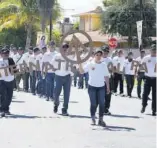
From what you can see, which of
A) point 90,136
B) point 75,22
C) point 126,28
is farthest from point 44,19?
point 75,22

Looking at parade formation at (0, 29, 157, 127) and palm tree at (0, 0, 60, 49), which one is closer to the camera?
parade formation at (0, 29, 157, 127)

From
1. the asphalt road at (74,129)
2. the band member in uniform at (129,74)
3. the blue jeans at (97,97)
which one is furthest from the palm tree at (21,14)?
the blue jeans at (97,97)

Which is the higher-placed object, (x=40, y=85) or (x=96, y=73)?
(x=96, y=73)

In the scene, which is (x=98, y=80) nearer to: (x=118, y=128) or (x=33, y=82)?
(x=118, y=128)

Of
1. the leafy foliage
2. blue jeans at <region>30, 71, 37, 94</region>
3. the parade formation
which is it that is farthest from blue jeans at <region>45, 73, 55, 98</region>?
the leafy foliage

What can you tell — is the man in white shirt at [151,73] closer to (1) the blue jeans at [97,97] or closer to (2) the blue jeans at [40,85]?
(1) the blue jeans at [97,97]

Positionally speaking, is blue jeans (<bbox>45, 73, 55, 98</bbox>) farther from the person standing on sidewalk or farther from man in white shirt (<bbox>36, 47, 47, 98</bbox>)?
the person standing on sidewalk

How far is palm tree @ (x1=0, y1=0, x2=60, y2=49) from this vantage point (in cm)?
5078

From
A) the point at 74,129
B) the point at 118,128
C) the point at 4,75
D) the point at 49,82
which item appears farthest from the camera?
the point at 49,82

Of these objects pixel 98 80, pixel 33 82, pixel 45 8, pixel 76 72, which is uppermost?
pixel 45 8

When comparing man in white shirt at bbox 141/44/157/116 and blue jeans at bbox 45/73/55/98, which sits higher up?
man in white shirt at bbox 141/44/157/116

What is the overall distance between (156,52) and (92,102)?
307 cm

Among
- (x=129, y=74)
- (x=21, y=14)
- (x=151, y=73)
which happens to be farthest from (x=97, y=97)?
(x=21, y=14)

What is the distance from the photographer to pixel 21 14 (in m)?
51.2
